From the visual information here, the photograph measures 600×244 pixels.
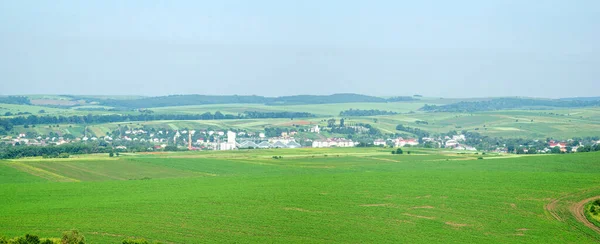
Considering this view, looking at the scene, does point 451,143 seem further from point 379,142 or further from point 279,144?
point 279,144

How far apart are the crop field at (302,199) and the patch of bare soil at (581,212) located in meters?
0.44

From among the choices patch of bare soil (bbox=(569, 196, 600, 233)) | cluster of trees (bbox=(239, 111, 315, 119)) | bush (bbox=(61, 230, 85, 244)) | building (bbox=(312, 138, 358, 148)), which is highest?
bush (bbox=(61, 230, 85, 244))

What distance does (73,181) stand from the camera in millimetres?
60250

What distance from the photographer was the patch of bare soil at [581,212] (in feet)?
133

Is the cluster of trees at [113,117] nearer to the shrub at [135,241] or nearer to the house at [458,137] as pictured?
the house at [458,137]

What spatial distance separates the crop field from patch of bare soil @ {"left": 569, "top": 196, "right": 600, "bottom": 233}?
44 cm

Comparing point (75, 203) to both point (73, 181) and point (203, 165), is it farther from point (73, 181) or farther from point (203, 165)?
point (203, 165)

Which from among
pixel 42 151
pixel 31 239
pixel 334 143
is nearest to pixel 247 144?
pixel 334 143

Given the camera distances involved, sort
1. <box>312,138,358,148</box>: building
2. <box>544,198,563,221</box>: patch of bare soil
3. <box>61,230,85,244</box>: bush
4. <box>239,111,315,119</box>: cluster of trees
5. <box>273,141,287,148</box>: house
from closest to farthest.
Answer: <box>61,230,85,244</box>: bush < <box>544,198,563,221</box>: patch of bare soil < <box>273,141,287,148</box>: house < <box>312,138,358,148</box>: building < <box>239,111,315,119</box>: cluster of trees

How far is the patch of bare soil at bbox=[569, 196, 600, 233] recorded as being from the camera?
40.7 meters

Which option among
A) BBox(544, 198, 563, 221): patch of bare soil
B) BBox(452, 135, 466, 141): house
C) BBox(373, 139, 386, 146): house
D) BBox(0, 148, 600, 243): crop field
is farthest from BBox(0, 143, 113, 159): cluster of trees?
BBox(452, 135, 466, 141): house

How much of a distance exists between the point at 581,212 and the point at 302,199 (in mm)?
15348

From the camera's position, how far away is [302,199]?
1905 inches

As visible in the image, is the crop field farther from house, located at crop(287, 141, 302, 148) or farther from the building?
the building
